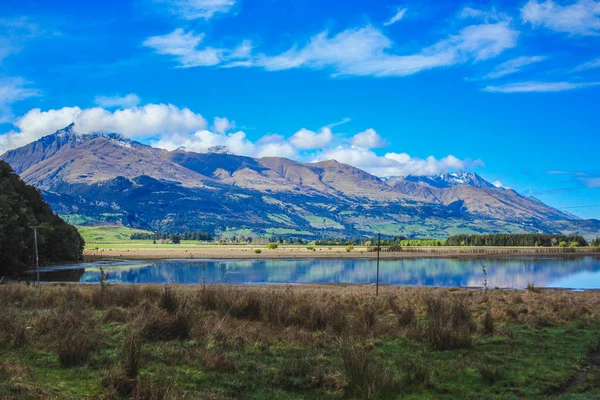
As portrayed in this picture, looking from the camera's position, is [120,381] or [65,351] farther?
[65,351]

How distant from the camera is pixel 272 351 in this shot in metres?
11.8

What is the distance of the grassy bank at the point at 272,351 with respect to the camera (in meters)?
8.80

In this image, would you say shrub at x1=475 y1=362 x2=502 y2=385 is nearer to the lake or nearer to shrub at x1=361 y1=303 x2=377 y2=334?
shrub at x1=361 y1=303 x2=377 y2=334

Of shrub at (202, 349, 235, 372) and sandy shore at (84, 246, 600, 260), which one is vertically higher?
shrub at (202, 349, 235, 372)

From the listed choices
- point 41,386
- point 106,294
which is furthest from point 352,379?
point 106,294

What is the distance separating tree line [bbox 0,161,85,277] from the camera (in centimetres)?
5047

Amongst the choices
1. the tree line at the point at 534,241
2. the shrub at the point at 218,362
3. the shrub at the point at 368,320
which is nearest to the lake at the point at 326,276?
the shrub at the point at 368,320

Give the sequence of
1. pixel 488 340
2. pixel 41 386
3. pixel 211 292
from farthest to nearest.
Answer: pixel 211 292 < pixel 488 340 < pixel 41 386

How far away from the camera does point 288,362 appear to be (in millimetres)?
10273

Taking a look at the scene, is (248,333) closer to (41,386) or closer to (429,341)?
(429,341)

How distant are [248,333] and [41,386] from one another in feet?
18.9

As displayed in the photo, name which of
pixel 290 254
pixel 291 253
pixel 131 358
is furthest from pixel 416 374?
pixel 291 253

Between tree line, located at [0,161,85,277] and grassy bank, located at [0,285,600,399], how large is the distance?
37.8 m

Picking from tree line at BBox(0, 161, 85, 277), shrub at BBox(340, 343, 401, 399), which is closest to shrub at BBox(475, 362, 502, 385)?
shrub at BBox(340, 343, 401, 399)
